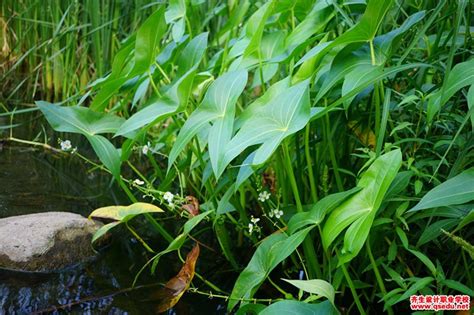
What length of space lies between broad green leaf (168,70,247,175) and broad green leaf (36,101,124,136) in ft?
1.08

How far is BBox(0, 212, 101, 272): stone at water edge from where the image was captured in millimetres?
1573

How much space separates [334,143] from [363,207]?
1.34ft

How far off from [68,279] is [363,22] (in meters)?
0.94

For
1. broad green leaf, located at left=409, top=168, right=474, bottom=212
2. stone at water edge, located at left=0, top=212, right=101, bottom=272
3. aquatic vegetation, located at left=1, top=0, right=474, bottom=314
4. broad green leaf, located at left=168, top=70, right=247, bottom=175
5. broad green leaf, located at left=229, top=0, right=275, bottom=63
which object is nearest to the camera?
broad green leaf, located at left=409, top=168, right=474, bottom=212

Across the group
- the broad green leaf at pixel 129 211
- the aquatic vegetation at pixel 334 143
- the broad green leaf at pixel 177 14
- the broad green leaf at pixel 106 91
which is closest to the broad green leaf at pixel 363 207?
the aquatic vegetation at pixel 334 143

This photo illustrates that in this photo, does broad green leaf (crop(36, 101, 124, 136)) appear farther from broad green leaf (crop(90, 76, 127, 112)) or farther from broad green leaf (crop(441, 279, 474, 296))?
broad green leaf (crop(441, 279, 474, 296))

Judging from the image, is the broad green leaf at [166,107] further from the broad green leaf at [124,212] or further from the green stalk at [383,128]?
the green stalk at [383,128]

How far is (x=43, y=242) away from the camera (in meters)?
1.60

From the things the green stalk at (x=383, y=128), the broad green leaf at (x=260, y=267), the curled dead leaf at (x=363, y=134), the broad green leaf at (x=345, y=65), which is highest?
the broad green leaf at (x=345, y=65)

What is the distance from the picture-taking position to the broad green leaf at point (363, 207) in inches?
40.6

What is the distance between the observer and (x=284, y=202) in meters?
1.45

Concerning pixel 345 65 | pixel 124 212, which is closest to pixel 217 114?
pixel 345 65

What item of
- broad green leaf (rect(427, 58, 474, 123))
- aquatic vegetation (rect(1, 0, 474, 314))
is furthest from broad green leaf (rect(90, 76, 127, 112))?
broad green leaf (rect(427, 58, 474, 123))

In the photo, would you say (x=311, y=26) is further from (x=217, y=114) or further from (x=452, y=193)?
(x=452, y=193)
